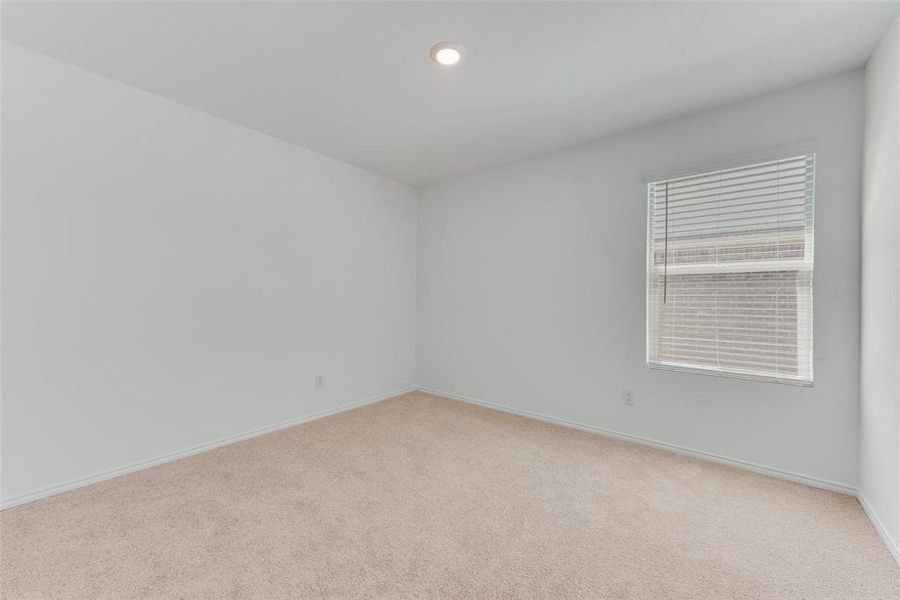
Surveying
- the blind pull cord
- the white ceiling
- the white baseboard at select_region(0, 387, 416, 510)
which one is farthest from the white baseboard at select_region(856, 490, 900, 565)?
the white baseboard at select_region(0, 387, 416, 510)

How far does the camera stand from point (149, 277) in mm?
2271

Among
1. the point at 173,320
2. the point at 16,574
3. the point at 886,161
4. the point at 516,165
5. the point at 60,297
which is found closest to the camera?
the point at 16,574

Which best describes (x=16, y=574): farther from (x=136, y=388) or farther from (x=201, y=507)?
(x=136, y=388)

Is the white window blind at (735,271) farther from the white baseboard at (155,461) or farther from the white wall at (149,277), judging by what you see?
the white baseboard at (155,461)

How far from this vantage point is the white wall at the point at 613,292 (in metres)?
2.03

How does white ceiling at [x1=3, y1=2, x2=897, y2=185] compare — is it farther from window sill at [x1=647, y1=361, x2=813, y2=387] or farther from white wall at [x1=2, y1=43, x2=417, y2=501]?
window sill at [x1=647, y1=361, x2=813, y2=387]

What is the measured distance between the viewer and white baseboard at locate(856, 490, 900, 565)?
1508 mm

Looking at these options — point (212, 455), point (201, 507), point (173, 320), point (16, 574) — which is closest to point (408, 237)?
point (173, 320)

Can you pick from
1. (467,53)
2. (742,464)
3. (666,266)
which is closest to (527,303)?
(666,266)

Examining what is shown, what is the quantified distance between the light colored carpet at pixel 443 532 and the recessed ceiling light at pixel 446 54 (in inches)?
93.0

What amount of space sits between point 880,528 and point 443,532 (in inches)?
79.7

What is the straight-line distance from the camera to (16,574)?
1.39 meters

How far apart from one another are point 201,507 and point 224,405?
35.9 inches

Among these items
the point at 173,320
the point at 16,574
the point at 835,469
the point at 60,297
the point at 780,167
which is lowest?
the point at 16,574
